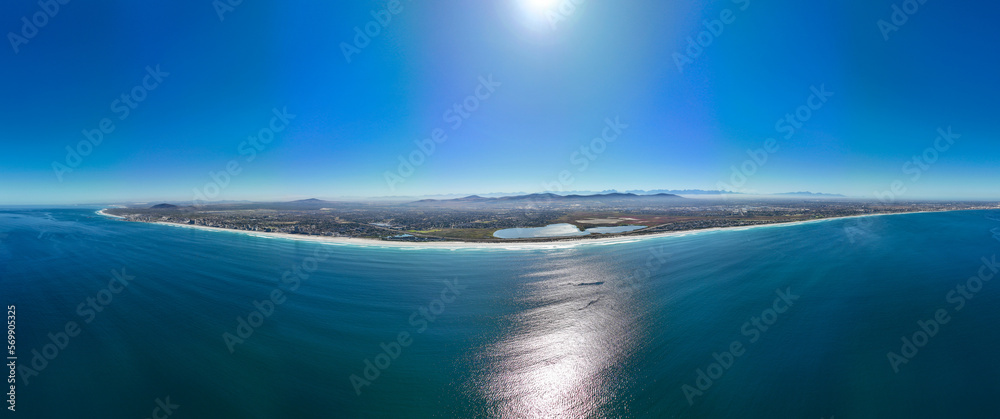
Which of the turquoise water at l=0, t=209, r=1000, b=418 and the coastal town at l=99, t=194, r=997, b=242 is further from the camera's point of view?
the coastal town at l=99, t=194, r=997, b=242

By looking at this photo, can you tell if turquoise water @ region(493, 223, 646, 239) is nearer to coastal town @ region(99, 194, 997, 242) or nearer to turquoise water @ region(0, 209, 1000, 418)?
coastal town @ region(99, 194, 997, 242)

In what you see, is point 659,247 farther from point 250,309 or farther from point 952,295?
point 250,309

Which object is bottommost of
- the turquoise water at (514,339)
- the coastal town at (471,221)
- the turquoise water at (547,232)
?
the turquoise water at (514,339)

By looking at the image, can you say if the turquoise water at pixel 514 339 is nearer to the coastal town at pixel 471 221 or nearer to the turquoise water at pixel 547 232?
the turquoise water at pixel 547 232

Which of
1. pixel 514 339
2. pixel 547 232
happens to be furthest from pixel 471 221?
pixel 514 339

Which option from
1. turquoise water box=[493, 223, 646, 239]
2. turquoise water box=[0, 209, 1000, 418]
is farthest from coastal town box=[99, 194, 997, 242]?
turquoise water box=[0, 209, 1000, 418]

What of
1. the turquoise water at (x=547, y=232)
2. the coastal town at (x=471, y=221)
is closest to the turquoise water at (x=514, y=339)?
the turquoise water at (x=547, y=232)

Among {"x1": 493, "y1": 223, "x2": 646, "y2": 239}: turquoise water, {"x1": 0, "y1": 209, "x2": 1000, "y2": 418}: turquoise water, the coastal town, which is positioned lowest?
{"x1": 0, "y1": 209, "x2": 1000, "y2": 418}: turquoise water

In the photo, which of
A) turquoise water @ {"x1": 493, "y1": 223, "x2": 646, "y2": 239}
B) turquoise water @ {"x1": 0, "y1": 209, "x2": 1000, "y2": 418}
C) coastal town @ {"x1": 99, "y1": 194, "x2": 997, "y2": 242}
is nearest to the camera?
turquoise water @ {"x1": 0, "y1": 209, "x2": 1000, "y2": 418}
